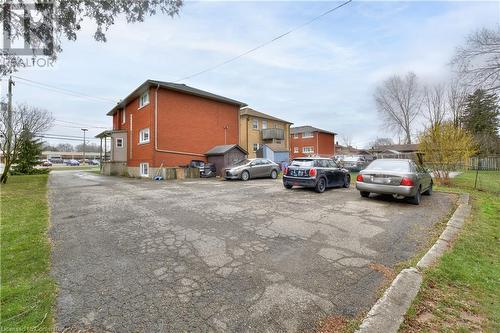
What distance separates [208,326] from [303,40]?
11637 millimetres

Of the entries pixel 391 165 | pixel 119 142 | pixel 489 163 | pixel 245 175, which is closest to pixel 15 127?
pixel 119 142

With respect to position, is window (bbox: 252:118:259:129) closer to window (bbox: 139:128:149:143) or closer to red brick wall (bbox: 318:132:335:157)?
red brick wall (bbox: 318:132:335:157)

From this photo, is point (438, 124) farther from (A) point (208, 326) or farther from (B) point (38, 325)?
(B) point (38, 325)

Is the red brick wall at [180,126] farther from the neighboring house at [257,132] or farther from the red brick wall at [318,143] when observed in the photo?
the red brick wall at [318,143]

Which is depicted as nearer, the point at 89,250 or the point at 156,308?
the point at 156,308

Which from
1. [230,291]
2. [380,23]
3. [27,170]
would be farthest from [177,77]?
[27,170]

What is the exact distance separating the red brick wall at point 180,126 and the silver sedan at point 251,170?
572cm

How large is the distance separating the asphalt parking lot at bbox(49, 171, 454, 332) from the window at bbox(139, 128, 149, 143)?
1332 centimetres

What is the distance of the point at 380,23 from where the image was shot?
9039 millimetres

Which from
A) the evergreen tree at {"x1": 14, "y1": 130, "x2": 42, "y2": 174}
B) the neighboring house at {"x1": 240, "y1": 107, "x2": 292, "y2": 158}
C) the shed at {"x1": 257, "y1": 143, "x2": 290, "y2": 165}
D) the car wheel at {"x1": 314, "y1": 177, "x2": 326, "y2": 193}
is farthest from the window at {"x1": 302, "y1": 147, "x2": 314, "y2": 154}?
the evergreen tree at {"x1": 14, "y1": 130, "x2": 42, "y2": 174}

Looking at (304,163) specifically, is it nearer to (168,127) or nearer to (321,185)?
(321,185)

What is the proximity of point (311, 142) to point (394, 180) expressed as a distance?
1605 inches

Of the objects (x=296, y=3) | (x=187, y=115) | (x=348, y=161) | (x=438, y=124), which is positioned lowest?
(x=348, y=161)

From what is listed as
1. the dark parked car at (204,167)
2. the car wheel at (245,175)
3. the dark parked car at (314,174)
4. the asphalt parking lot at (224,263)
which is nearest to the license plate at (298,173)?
the dark parked car at (314,174)
